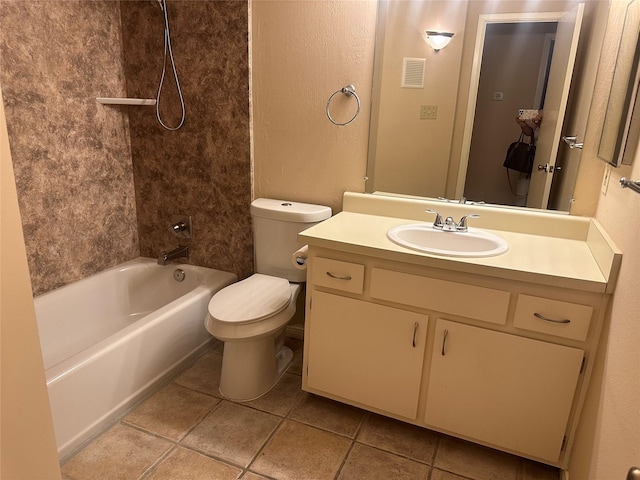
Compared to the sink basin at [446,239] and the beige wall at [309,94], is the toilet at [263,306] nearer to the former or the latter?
the beige wall at [309,94]

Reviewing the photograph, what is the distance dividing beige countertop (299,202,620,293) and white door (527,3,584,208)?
207mm

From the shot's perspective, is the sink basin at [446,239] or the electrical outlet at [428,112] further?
the electrical outlet at [428,112]

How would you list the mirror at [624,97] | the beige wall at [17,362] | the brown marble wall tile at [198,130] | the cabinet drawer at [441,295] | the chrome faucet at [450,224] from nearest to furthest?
the beige wall at [17,362] < the mirror at [624,97] < the cabinet drawer at [441,295] < the chrome faucet at [450,224] < the brown marble wall tile at [198,130]

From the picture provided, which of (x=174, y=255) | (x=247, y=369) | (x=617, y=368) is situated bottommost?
(x=247, y=369)

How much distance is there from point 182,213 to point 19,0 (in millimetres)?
1247

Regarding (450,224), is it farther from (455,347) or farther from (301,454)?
(301,454)

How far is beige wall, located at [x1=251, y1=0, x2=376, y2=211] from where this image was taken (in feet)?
6.73

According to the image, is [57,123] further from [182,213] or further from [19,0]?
[182,213]

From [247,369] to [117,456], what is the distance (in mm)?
604

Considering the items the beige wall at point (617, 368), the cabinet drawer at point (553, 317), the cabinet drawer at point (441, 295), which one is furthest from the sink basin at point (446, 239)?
the beige wall at point (617, 368)

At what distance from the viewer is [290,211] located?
217 centimetres

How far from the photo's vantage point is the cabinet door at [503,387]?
1.47 m

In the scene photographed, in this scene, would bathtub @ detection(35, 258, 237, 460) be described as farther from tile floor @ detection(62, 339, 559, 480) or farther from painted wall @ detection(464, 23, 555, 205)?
painted wall @ detection(464, 23, 555, 205)

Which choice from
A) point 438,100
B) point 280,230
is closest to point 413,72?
point 438,100
